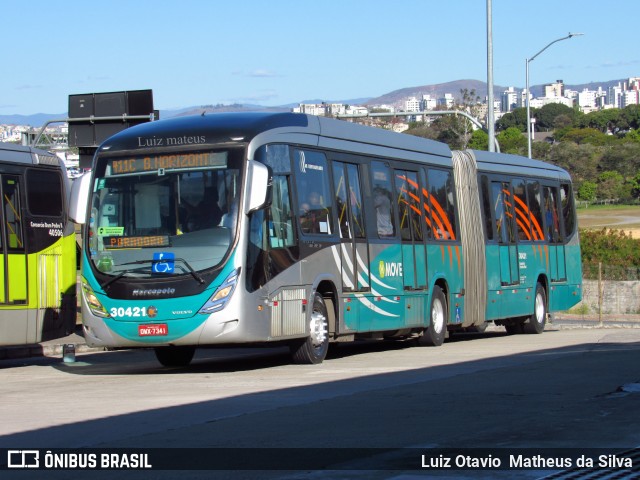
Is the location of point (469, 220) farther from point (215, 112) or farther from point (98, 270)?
point (98, 270)

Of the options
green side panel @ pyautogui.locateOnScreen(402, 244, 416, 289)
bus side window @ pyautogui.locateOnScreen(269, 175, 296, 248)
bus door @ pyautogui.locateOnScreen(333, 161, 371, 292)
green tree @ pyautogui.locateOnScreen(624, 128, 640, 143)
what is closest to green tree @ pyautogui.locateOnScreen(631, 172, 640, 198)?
green tree @ pyautogui.locateOnScreen(624, 128, 640, 143)

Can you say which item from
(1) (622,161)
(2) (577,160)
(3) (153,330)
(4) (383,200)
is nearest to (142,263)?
(3) (153,330)

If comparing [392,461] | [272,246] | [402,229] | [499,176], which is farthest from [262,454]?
[499,176]

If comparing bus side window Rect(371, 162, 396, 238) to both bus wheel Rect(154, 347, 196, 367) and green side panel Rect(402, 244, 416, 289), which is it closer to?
green side panel Rect(402, 244, 416, 289)

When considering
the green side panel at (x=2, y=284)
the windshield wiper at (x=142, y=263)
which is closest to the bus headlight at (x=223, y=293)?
the windshield wiper at (x=142, y=263)

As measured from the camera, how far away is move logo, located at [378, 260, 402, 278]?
18562 millimetres

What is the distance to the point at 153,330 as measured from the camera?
14.8m

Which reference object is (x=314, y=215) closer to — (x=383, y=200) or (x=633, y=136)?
(x=383, y=200)

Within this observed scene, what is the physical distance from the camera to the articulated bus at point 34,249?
663 inches

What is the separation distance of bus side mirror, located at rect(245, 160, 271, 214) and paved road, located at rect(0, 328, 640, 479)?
2.17 meters

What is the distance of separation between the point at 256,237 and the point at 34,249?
430 centimetres

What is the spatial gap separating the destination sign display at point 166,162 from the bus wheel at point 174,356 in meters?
3.11

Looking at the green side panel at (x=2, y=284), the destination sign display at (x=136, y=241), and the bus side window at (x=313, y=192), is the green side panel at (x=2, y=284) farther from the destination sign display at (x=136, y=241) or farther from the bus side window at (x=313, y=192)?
the bus side window at (x=313, y=192)

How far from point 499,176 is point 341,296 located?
28.5ft
